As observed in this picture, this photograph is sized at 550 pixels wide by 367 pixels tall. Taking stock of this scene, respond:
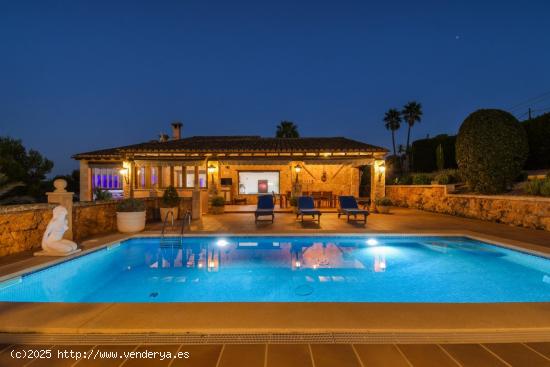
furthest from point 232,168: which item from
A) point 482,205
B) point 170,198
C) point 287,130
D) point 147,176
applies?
point 482,205

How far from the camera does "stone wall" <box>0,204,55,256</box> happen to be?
5.54m

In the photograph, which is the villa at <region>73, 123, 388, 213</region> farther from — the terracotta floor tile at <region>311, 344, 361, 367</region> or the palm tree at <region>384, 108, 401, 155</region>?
the palm tree at <region>384, 108, 401, 155</region>

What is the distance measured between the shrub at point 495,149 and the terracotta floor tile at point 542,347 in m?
10.00

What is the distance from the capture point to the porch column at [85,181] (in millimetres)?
15586

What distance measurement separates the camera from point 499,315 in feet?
9.68

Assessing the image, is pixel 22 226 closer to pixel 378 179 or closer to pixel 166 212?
pixel 166 212

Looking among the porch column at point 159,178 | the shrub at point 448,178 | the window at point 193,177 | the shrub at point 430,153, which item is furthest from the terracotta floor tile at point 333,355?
the shrub at point 430,153

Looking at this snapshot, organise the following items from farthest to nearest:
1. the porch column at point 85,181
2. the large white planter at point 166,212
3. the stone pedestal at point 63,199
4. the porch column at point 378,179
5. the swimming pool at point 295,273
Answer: the porch column at point 85,181 < the porch column at point 378,179 < the large white planter at point 166,212 < the stone pedestal at point 63,199 < the swimming pool at point 295,273

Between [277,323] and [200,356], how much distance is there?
80cm

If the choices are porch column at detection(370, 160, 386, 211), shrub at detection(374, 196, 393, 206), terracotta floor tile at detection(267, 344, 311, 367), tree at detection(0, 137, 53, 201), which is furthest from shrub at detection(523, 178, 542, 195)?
tree at detection(0, 137, 53, 201)

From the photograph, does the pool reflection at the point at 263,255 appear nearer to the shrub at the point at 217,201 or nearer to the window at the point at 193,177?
the shrub at the point at 217,201

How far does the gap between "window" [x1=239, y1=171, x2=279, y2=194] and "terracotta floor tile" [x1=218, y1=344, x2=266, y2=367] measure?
17290mm

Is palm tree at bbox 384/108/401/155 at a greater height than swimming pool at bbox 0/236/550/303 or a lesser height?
greater

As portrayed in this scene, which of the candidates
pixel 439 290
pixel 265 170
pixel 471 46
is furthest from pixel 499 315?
pixel 471 46
